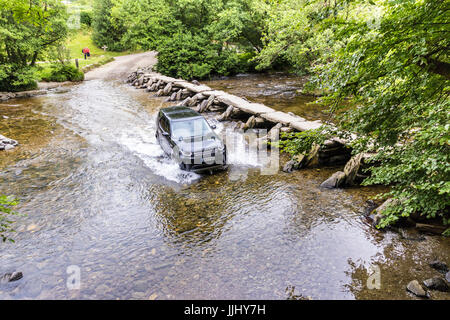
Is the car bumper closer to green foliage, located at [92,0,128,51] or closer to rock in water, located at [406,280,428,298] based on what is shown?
rock in water, located at [406,280,428,298]

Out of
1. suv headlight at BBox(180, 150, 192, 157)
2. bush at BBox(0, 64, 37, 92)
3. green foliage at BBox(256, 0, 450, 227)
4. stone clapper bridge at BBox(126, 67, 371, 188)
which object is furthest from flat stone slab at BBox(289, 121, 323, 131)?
bush at BBox(0, 64, 37, 92)

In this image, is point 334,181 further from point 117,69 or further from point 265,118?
point 117,69

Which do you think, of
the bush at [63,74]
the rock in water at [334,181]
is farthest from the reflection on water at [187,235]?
the bush at [63,74]

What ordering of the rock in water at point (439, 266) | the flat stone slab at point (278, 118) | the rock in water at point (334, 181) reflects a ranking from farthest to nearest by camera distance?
1. the flat stone slab at point (278, 118)
2. the rock in water at point (334, 181)
3. the rock in water at point (439, 266)

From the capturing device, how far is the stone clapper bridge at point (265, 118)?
28.4ft

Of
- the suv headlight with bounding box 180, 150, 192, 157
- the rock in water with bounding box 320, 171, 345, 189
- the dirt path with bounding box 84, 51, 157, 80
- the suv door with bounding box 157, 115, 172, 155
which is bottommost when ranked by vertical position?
the rock in water with bounding box 320, 171, 345, 189

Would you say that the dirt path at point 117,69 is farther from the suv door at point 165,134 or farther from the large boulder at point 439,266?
the large boulder at point 439,266

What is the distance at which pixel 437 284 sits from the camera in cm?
472

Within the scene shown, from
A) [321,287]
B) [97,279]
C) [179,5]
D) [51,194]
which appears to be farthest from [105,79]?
[321,287]

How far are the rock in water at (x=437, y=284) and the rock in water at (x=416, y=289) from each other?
16 centimetres

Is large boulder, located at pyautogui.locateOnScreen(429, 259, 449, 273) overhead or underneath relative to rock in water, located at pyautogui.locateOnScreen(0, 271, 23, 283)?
overhead

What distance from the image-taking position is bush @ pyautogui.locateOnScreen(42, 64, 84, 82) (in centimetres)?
2838

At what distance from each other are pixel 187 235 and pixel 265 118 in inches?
339

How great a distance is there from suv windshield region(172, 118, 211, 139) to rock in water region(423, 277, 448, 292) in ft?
25.0
